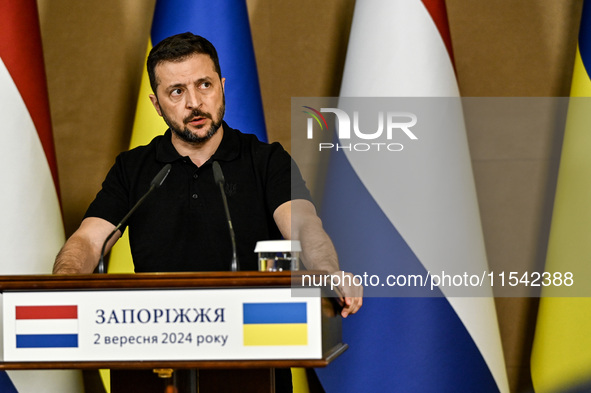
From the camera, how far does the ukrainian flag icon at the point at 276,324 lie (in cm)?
146

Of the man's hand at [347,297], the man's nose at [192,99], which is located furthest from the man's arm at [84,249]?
the man's hand at [347,297]

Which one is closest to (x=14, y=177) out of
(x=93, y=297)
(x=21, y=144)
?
(x=21, y=144)

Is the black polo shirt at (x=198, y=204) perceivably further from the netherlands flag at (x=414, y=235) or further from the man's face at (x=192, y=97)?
the netherlands flag at (x=414, y=235)

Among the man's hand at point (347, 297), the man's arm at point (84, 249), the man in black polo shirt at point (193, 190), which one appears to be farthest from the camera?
the man in black polo shirt at point (193, 190)

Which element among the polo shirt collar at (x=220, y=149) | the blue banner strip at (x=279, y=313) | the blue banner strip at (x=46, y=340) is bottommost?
the blue banner strip at (x=46, y=340)

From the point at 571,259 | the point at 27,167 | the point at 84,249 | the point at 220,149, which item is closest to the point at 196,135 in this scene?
the point at 220,149

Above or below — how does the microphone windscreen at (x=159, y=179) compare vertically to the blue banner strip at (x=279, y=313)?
above

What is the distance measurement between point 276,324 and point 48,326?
18.1 inches

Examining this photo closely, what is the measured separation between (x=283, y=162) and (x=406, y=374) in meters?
0.90

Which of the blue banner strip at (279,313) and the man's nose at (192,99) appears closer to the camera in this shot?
the blue banner strip at (279,313)

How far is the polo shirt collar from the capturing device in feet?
7.56

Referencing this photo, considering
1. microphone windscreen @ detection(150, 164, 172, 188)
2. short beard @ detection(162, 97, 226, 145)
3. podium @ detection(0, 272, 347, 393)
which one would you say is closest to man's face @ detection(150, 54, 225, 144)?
short beard @ detection(162, 97, 226, 145)

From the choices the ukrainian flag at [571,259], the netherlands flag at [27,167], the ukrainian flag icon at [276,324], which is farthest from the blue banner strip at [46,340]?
the ukrainian flag at [571,259]

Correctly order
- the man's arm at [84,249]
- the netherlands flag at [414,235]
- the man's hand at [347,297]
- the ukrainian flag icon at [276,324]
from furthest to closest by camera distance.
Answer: the netherlands flag at [414,235]
the man's arm at [84,249]
the man's hand at [347,297]
the ukrainian flag icon at [276,324]
